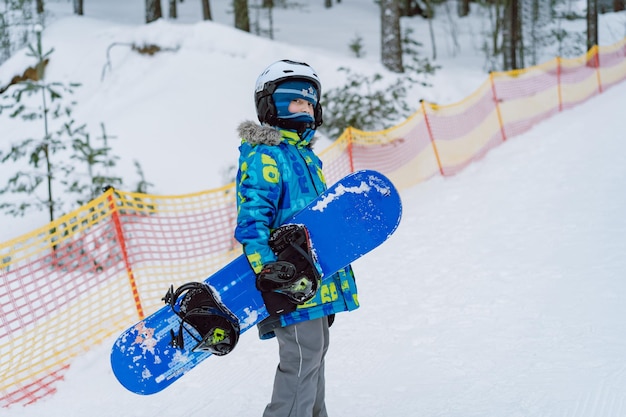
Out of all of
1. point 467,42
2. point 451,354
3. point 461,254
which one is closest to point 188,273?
point 461,254

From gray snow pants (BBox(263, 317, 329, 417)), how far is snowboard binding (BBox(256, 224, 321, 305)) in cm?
20

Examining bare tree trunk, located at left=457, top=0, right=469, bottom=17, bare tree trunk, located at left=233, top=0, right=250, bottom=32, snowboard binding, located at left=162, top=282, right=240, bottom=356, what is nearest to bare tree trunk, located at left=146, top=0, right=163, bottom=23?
bare tree trunk, located at left=233, top=0, right=250, bottom=32

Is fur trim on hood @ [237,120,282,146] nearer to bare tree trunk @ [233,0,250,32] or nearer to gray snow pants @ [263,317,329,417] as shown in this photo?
gray snow pants @ [263,317,329,417]

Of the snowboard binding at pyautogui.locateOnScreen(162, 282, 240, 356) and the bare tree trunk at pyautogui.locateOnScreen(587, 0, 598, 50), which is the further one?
the bare tree trunk at pyautogui.locateOnScreen(587, 0, 598, 50)

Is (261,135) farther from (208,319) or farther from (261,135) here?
(208,319)

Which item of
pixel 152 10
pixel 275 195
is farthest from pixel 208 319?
pixel 152 10

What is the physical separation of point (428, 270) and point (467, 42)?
22.7m

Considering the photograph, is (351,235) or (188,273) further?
(188,273)

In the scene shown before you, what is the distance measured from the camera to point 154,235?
23.6 ft

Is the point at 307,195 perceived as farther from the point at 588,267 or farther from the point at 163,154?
the point at 163,154

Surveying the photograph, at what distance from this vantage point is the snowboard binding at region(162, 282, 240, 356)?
8.32 feet

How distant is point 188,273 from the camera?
6426 millimetres

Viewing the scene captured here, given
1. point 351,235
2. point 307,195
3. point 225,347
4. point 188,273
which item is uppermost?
point 307,195

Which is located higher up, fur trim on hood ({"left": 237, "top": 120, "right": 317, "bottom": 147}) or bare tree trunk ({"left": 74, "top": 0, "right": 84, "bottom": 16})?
bare tree trunk ({"left": 74, "top": 0, "right": 84, "bottom": 16})
